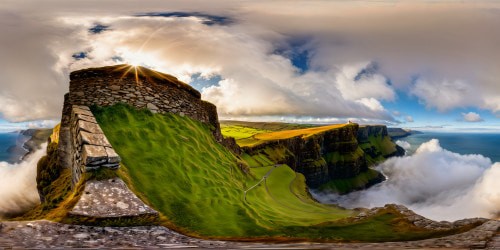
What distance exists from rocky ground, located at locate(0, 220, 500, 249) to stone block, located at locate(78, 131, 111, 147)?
5.95 meters

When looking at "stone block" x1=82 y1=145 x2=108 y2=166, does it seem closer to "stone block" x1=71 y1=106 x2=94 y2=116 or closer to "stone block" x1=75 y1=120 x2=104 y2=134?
"stone block" x1=75 y1=120 x2=104 y2=134

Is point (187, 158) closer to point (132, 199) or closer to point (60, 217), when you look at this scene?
point (132, 199)

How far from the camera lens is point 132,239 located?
1060cm

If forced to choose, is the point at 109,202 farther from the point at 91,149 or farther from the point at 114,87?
the point at 114,87

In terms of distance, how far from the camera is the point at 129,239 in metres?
10.5

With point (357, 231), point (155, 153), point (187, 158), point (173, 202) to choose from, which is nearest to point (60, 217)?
point (173, 202)

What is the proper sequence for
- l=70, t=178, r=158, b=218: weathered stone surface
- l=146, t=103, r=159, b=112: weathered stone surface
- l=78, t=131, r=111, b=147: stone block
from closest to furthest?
l=70, t=178, r=158, b=218: weathered stone surface, l=78, t=131, r=111, b=147: stone block, l=146, t=103, r=159, b=112: weathered stone surface

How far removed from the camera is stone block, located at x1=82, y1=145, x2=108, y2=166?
13.8 meters

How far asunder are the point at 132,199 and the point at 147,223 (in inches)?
54.9

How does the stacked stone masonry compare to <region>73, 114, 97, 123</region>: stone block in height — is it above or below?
below

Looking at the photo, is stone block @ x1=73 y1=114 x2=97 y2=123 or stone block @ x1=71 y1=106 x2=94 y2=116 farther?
stone block @ x1=71 y1=106 x2=94 y2=116

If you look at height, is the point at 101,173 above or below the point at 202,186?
above

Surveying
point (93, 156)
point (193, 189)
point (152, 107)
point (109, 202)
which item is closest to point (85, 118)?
point (152, 107)

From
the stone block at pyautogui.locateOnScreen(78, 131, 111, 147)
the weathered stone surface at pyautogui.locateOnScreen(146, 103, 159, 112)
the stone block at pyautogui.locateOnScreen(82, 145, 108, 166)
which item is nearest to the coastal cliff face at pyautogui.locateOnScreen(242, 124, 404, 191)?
the weathered stone surface at pyautogui.locateOnScreen(146, 103, 159, 112)
